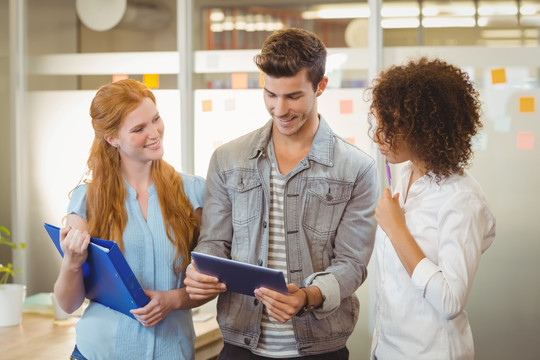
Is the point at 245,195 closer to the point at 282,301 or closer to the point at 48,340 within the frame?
the point at 282,301

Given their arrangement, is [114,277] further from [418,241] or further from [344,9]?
[344,9]

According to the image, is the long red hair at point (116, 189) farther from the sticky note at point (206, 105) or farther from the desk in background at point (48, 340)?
the sticky note at point (206, 105)

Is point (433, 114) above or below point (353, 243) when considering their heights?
above

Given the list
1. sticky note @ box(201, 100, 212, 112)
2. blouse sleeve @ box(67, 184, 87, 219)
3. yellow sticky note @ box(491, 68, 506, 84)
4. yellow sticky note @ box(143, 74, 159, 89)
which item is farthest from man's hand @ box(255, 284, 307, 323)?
yellow sticky note @ box(143, 74, 159, 89)

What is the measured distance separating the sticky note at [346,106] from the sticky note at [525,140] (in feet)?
2.76

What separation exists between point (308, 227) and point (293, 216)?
0.05 m

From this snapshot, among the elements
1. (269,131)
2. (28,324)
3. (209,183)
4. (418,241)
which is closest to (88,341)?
(209,183)

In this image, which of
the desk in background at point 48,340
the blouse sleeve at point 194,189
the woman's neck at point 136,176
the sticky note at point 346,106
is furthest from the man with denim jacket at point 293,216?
the sticky note at point 346,106

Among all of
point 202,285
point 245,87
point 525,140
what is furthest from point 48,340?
point 525,140

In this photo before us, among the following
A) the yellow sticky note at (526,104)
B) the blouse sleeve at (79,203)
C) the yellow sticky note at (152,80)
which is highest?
the yellow sticky note at (152,80)

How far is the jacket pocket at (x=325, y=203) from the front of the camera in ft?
6.23

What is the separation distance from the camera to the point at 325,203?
6.25ft

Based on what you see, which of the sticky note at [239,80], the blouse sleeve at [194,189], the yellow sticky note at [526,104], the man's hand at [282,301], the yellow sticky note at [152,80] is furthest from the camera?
the yellow sticky note at [152,80]

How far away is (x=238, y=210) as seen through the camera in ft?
6.38
